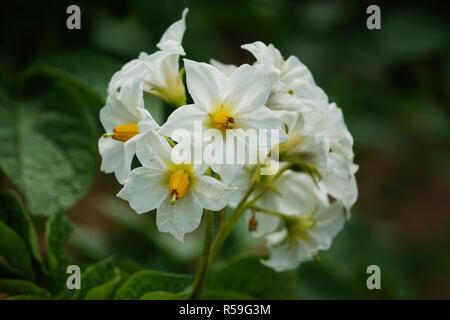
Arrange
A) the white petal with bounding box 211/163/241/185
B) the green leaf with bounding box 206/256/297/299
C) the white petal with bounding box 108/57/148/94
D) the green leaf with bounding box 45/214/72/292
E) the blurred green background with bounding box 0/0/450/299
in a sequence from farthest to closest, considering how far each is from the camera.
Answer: the blurred green background with bounding box 0/0/450/299 < the green leaf with bounding box 206/256/297/299 < the green leaf with bounding box 45/214/72/292 < the white petal with bounding box 108/57/148/94 < the white petal with bounding box 211/163/241/185

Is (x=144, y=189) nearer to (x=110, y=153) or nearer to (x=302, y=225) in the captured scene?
(x=110, y=153)

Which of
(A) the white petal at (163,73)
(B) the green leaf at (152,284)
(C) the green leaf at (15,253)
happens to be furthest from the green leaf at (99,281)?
(A) the white petal at (163,73)

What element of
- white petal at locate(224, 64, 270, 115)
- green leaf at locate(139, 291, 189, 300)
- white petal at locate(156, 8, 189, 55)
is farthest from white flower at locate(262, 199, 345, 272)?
white petal at locate(156, 8, 189, 55)

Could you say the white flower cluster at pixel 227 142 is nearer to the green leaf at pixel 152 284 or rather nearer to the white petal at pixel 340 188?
the white petal at pixel 340 188

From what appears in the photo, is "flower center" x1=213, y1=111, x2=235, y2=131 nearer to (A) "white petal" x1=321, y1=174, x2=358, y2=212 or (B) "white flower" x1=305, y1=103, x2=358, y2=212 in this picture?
(B) "white flower" x1=305, y1=103, x2=358, y2=212
